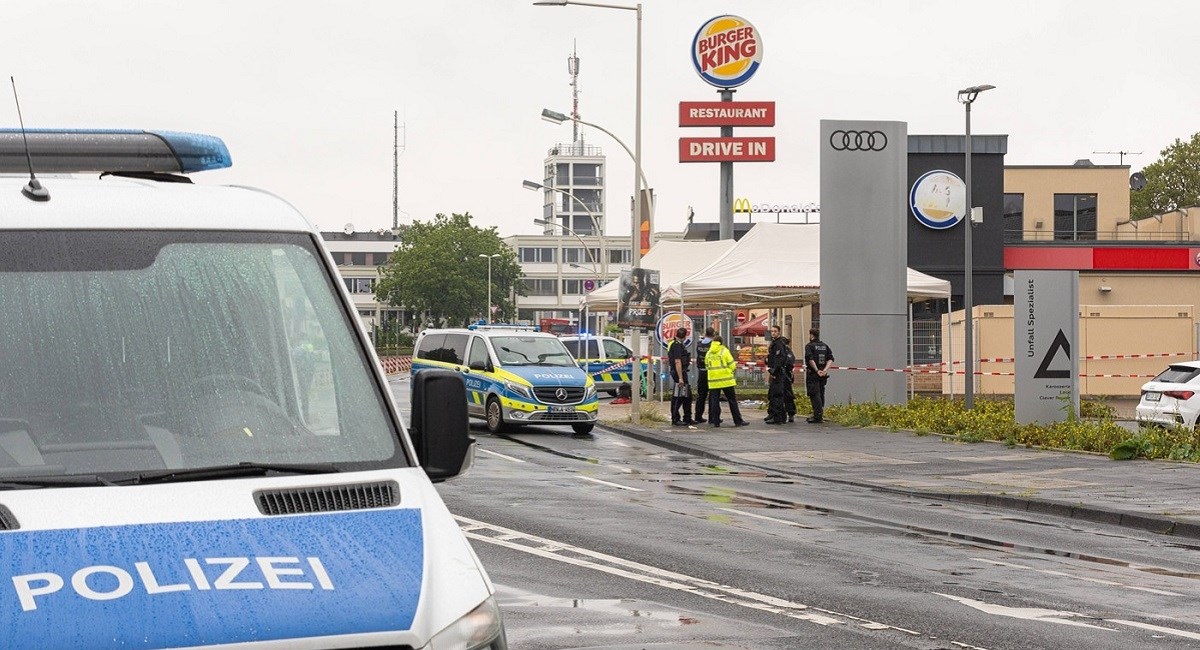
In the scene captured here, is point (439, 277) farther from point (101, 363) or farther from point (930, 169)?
point (101, 363)

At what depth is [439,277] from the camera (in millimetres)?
127625

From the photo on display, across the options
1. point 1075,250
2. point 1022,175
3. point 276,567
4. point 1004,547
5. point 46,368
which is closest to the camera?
point 276,567

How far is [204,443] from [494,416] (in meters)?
24.9

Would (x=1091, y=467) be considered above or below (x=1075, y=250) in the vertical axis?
below

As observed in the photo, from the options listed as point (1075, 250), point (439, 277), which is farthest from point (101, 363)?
point (439, 277)

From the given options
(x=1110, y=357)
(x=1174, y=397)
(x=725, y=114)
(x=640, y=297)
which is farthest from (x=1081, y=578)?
(x=725, y=114)

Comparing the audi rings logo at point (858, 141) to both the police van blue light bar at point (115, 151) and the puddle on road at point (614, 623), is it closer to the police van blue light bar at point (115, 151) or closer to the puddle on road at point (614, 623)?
the puddle on road at point (614, 623)

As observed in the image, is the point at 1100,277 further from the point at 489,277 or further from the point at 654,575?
the point at 489,277

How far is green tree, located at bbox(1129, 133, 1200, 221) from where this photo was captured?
314ft

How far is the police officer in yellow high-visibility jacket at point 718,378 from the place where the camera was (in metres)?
29.5

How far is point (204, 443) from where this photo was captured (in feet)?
14.7

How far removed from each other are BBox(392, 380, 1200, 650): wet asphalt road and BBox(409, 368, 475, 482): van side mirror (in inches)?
134

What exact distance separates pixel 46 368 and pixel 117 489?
582mm

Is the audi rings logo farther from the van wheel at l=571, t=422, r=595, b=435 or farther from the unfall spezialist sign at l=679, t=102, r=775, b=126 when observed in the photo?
the unfall spezialist sign at l=679, t=102, r=775, b=126
